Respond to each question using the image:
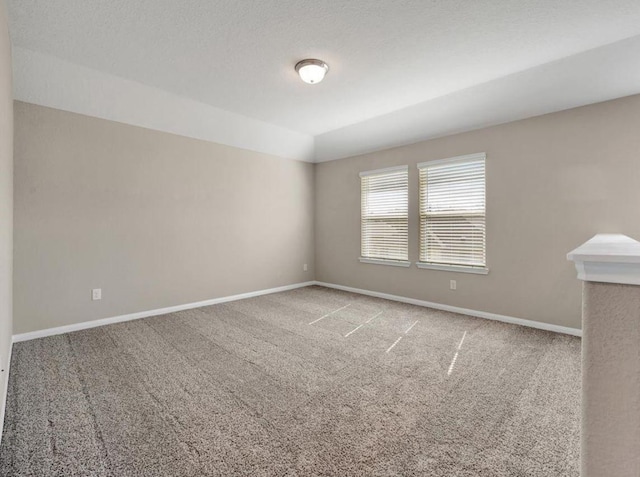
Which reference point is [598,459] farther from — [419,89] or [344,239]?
[344,239]

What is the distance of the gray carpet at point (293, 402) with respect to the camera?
1444 mm

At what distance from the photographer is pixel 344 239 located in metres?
5.38

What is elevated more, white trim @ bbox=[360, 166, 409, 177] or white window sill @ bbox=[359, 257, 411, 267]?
white trim @ bbox=[360, 166, 409, 177]

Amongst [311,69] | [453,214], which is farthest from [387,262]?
[311,69]

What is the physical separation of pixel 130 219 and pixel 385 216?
11.6ft

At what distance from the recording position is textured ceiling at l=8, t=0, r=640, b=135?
2.20 m

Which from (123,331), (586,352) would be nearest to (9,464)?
(123,331)

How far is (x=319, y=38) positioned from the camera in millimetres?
2557

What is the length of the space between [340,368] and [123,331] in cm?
241

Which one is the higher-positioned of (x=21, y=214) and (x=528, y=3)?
(x=528, y=3)

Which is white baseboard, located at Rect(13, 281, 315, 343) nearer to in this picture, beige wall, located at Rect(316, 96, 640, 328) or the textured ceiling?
beige wall, located at Rect(316, 96, 640, 328)

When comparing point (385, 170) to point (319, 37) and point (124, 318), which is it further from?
point (124, 318)

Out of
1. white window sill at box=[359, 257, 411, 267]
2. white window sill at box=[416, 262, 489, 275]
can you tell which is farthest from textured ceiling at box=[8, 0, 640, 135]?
white window sill at box=[359, 257, 411, 267]

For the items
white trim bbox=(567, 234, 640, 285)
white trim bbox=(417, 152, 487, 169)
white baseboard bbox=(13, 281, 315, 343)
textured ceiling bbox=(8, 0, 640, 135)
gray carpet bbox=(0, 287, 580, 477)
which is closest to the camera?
white trim bbox=(567, 234, 640, 285)
